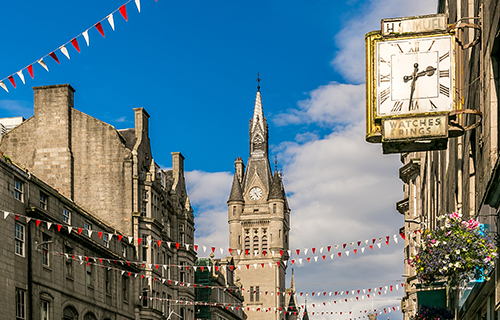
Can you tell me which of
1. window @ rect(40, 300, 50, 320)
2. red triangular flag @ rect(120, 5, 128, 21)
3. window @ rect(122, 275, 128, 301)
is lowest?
window @ rect(40, 300, 50, 320)

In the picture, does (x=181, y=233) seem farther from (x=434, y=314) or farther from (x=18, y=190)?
(x=434, y=314)

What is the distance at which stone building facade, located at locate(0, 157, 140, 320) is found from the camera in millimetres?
31938

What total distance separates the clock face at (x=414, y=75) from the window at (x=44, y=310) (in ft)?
85.7

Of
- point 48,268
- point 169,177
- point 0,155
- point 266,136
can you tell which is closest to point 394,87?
point 0,155

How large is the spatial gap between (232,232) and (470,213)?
124 meters

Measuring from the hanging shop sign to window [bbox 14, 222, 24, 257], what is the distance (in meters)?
23.4

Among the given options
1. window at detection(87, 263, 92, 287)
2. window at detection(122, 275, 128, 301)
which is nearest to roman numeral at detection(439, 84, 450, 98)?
window at detection(87, 263, 92, 287)

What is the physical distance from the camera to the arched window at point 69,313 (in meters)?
38.2

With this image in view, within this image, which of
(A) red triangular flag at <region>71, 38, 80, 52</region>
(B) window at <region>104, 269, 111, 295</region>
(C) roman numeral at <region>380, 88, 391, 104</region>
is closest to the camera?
(C) roman numeral at <region>380, 88, 391, 104</region>

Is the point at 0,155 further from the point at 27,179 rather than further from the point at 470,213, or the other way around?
the point at 470,213

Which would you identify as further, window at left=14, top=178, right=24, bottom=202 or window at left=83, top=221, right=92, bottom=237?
window at left=83, top=221, right=92, bottom=237

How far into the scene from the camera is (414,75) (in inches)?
544

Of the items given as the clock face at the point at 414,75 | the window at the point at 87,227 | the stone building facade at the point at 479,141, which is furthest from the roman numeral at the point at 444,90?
the window at the point at 87,227

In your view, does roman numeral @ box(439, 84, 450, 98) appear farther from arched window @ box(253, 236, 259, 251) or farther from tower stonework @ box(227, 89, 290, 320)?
arched window @ box(253, 236, 259, 251)
